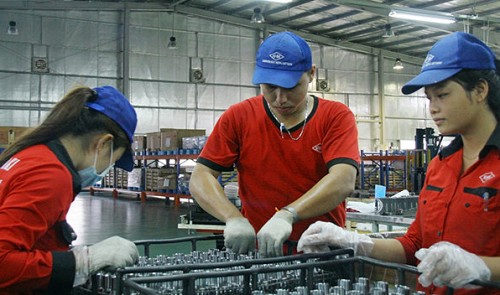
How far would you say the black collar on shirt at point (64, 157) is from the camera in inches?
63.1

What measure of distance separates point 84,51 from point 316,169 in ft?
50.3

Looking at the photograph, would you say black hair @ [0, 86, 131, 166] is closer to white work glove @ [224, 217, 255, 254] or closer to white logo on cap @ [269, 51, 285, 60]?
white work glove @ [224, 217, 255, 254]

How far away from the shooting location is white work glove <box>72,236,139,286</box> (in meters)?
1.54

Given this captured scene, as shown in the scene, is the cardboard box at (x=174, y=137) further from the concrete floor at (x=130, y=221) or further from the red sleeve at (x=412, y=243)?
the red sleeve at (x=412, y=243)

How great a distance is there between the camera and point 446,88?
5.57 feet

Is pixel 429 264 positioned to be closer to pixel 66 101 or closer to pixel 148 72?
pixel 66 101

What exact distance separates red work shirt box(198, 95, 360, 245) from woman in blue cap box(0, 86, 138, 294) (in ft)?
→ 1.96

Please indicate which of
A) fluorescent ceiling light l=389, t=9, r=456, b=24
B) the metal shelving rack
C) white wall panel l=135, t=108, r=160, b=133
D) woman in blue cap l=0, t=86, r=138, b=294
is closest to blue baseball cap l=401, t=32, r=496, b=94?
woman in blue cap l=0, t=86, r=138, b=294

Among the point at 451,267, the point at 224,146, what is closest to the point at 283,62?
the point at 224,146

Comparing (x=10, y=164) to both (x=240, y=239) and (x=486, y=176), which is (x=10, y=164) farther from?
(x=486, y=176)

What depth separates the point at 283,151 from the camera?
7.39 feet

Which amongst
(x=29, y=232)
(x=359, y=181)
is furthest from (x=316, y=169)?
(x=359, y=181)

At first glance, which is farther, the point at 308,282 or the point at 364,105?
the point at 364,105

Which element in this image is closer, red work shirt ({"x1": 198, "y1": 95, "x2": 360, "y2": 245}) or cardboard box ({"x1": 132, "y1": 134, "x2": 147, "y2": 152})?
red work shirt ({"x1": 198, "y1": 95, "x2": 360, "y2": 245})
